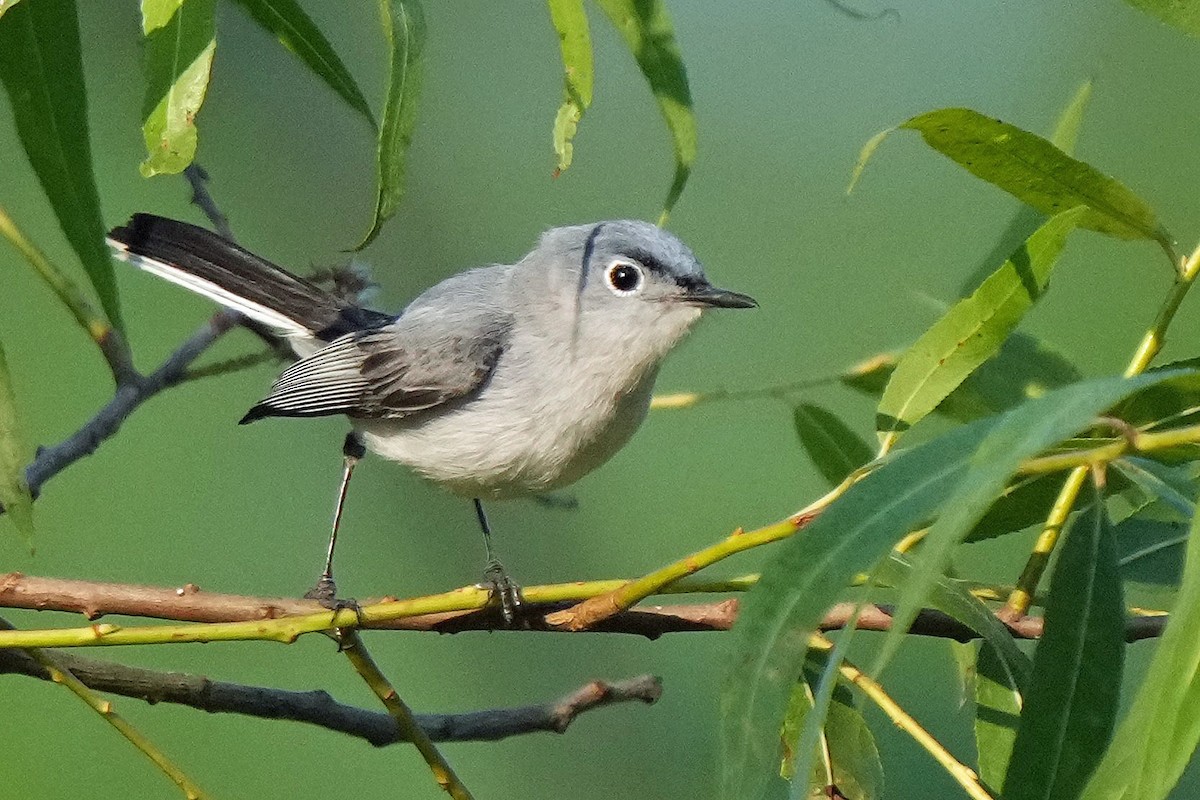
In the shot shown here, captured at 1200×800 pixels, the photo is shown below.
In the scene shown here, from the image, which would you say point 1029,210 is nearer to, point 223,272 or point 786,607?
point 786,607

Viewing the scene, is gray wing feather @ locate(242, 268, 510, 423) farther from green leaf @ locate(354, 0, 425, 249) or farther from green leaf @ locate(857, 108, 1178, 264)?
green leaf @ locate(857, 108, 1178, 264)

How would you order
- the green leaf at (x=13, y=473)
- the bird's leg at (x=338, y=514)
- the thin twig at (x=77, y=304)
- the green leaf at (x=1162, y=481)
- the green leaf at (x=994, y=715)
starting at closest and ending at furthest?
the green leaf at (x=1162, y=481) → the green leaf at (x=13, y=473) → the green leaf at (x=994, y=715) → the thin twig at (x=77, y=304) → the bird's leg at (x=338, y=514)

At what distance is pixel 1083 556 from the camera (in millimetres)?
795

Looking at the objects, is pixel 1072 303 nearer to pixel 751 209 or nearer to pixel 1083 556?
pixel 751 209

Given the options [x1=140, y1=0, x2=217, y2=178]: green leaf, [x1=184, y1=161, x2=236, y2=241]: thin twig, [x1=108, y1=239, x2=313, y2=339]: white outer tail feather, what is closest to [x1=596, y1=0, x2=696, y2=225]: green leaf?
[x1=140, y1=0, x2=217, y2=178]: green leaf

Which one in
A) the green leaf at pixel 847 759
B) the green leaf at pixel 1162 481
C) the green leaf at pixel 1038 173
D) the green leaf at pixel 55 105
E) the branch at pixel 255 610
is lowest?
the green leaf at pixel 847 759

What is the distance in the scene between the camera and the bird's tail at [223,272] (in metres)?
1.65

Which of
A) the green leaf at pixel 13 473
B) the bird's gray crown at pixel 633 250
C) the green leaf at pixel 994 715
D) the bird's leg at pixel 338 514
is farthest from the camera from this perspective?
the bird's gray crown at pixel 633 250

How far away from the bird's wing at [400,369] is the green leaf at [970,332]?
0.69 m

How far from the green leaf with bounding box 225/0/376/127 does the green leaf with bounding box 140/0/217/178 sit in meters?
0.16

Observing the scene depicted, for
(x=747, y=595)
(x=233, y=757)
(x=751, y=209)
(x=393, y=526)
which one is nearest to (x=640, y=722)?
(x=393, y=526)

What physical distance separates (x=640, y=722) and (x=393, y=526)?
2.16 ft

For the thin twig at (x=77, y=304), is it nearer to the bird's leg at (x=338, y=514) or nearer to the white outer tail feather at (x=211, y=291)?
the bird's leg at (x=338, y=514)

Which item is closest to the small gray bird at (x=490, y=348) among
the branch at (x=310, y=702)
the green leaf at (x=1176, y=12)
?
the branch at (x=310, y=702)
